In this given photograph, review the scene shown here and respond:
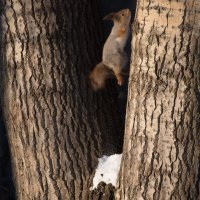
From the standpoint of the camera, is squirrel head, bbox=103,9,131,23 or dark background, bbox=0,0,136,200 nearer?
squirrel head, bbox=103,9,131,23

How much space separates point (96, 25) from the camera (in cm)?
409

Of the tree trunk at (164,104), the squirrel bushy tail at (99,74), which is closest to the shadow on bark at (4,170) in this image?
the squirrel bushy tail at (99,74)

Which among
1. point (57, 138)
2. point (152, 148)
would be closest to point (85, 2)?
point (57, 138)

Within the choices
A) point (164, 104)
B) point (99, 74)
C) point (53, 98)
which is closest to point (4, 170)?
point (53, 98)

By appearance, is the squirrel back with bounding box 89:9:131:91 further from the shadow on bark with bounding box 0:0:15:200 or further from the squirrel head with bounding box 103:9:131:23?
the shadow on bark with bounding box 0:0:15:200

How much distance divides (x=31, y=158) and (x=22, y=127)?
0.75 ft

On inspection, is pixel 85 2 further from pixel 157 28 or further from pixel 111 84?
pixel 157 28

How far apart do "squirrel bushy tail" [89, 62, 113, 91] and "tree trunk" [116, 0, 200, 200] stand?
23.2 inches

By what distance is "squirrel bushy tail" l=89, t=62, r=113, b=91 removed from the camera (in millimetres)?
3846

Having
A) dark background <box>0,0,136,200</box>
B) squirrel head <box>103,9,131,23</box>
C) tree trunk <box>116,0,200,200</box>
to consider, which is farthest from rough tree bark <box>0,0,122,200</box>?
dark background <box>0,0,136,200</box>

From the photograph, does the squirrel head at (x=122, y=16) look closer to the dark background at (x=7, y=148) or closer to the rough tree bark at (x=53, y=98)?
Answer: the rough tree bark at (x=53, y=98)

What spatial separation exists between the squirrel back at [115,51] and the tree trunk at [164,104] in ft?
1.53

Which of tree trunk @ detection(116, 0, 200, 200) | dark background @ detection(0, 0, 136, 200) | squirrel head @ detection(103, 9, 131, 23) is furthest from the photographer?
dark background @ detection(0, 0, 136, 200)

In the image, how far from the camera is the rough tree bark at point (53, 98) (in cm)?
375
